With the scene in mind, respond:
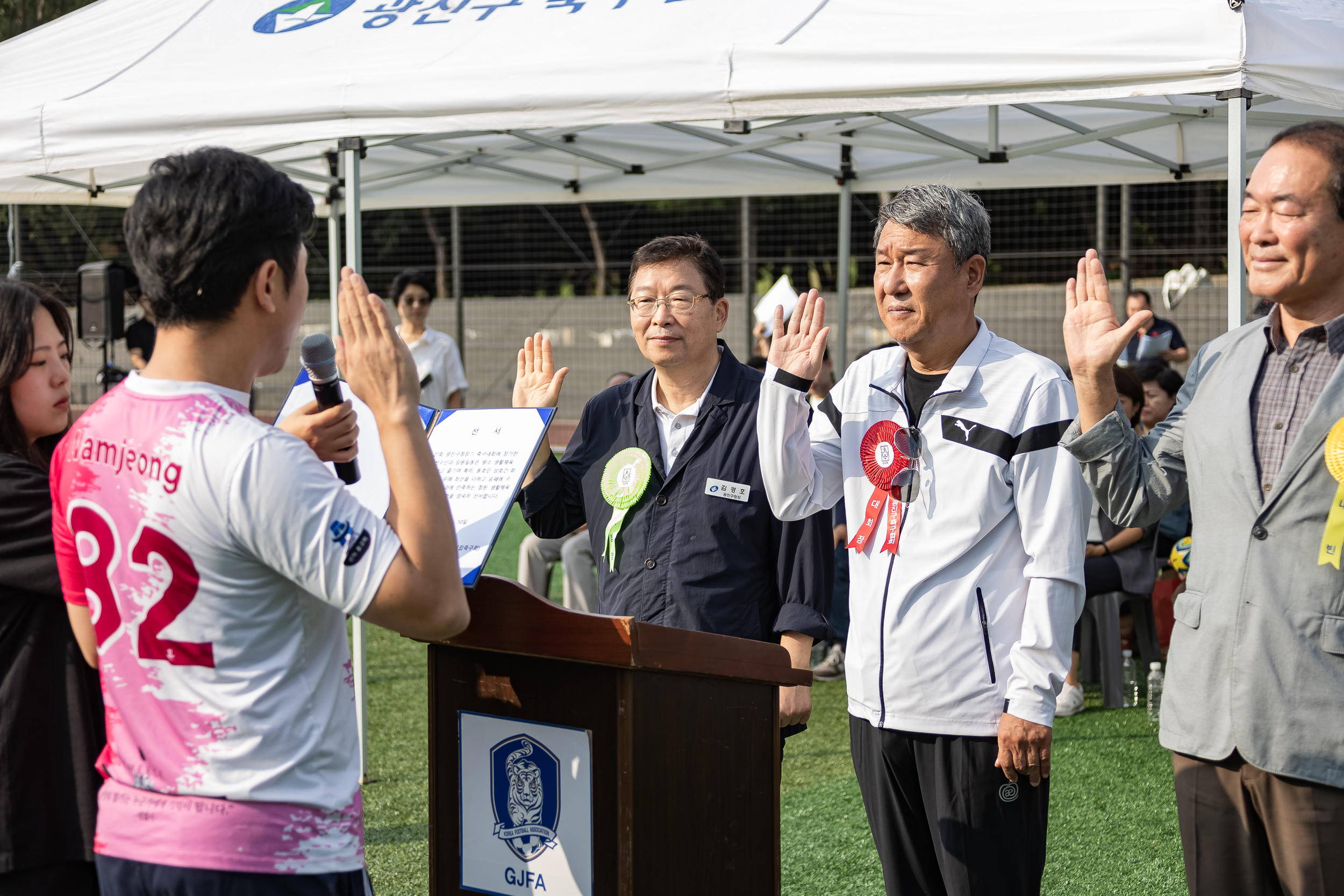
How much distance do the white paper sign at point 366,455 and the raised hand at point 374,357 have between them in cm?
22

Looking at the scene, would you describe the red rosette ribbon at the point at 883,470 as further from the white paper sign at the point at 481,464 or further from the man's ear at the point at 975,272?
the white paper sign at the point at 481,464

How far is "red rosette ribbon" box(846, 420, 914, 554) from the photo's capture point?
2.49 m

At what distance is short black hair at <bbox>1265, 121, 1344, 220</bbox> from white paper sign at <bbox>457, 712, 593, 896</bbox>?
1438 millimetres

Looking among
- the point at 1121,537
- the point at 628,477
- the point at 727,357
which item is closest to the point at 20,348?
the point at 628,477

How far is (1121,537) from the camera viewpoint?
224 inches

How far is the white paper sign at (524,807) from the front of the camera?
2.01m

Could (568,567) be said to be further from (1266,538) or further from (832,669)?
(1266,538)

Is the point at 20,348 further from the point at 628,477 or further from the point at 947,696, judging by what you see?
the point at 947,696

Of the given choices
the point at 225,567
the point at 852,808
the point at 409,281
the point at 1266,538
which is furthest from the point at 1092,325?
the point at 409,281

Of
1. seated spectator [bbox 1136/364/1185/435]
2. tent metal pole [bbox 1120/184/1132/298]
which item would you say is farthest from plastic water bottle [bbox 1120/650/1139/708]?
tent metal pole [bbox 1120/184/1132/298]

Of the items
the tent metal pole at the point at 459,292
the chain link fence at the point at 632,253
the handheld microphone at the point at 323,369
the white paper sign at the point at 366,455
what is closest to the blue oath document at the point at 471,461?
the white paper sign at the point at 366,455

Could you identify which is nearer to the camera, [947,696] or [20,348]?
[20,348]

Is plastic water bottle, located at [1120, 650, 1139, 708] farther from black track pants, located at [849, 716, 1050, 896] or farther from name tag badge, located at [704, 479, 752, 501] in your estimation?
name tag badge, located at [704, 479, 752, 501]

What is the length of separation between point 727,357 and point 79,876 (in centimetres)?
175
